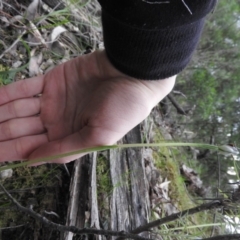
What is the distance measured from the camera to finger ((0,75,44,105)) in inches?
38.3

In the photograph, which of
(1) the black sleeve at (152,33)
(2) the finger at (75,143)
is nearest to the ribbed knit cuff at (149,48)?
(1) the black sleeve at (152,33)

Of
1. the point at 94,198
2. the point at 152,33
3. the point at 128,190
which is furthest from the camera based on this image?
the point at 128,190

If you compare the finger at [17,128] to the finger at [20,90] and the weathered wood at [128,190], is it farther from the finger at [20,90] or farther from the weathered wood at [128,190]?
the weathered wood at [128,190]

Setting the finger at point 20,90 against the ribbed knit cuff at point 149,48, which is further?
the finger at point 20,90

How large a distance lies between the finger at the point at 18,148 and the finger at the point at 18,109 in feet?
0.27

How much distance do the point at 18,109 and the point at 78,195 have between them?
0.98ft

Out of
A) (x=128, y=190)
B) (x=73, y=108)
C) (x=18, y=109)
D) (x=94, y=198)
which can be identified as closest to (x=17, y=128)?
(x=18, y=109)

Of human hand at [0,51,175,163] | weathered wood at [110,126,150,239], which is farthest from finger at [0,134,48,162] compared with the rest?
weathered wood at [110,126,150,239]

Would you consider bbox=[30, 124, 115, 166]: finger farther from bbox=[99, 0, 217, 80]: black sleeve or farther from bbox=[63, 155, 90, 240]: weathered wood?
bbox=[99, 0, 217, 80]: black sleeve

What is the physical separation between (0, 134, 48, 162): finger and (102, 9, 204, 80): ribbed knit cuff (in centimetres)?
33

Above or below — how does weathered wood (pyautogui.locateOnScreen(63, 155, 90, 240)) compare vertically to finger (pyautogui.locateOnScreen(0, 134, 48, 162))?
below

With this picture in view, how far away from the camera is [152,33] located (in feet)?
2.80

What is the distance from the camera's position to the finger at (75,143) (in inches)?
33.4

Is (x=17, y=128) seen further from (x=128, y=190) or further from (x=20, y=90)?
(x=128, y=190)
